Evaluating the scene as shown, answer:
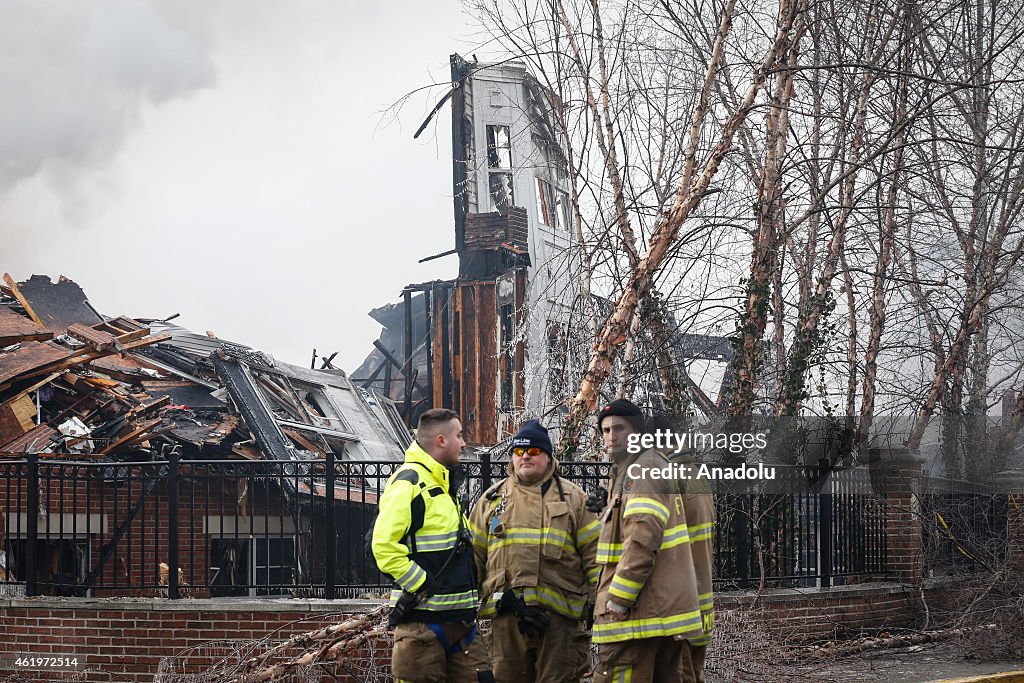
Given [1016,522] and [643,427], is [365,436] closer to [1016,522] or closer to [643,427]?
[1016,522]

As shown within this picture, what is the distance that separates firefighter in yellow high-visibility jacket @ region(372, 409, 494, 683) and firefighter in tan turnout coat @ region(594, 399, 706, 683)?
71 centimetres

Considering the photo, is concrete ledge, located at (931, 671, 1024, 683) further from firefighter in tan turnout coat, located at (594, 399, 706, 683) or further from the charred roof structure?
the charred roof structure

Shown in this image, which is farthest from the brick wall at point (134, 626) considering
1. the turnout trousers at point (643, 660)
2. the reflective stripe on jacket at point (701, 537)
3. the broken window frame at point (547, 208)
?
the broken window frame at point (547, 208)

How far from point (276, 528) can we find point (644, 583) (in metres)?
6.73

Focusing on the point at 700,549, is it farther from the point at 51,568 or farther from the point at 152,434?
the point at 152,434

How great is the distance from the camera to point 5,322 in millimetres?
15984

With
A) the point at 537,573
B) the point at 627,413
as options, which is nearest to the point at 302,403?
the point at 537,573

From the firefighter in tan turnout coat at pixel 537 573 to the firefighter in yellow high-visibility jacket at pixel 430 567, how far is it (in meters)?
0.28

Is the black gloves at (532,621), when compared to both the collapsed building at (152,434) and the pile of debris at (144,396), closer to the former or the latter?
the collapsed building at (152,434)

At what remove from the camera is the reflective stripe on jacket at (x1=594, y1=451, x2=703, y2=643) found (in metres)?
5.30

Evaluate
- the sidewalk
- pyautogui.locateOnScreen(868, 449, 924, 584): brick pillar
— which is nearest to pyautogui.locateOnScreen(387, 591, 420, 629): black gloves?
the sidewalk

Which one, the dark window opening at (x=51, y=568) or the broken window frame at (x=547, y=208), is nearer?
the dark window opening at (x=51, y=568)

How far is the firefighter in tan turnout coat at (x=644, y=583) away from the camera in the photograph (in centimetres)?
531

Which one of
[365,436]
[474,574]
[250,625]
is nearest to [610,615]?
[474,574]
